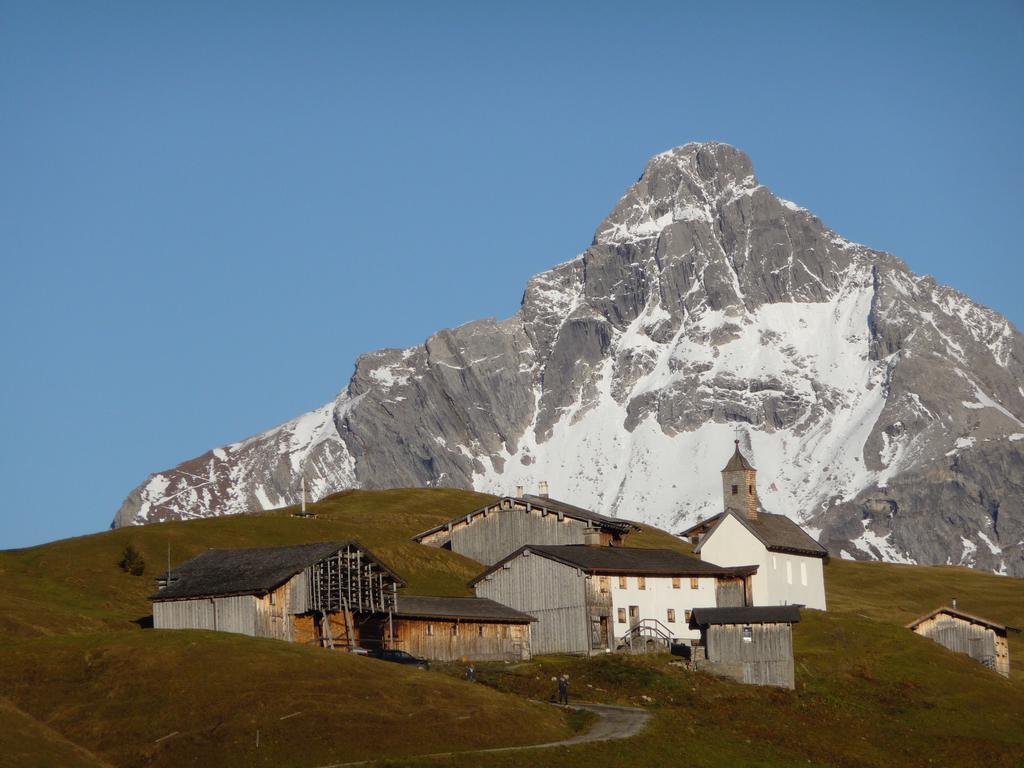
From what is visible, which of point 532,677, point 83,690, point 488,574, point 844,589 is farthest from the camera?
point 844,589

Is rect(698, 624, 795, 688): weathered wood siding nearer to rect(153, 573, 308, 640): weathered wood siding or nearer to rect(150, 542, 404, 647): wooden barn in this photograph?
rect(150, 542, 404, 647): wooden barn

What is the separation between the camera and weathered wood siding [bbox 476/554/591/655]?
9731cm

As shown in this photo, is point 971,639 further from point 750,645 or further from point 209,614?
point 209,614

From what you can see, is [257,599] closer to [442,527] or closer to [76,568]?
[76,568]

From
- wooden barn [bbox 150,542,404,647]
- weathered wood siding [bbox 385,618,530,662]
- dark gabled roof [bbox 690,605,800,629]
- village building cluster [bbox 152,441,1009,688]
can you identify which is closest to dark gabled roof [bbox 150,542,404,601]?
wooden barn [bbox 150,542,404,647]

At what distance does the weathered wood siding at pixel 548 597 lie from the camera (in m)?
97.3

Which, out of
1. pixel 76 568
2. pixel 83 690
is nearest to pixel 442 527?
pixel 76 568

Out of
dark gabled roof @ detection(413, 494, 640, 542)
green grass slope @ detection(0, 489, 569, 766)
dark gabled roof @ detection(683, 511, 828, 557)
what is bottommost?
green grass slope @ detection(0, 489, 569, 766)

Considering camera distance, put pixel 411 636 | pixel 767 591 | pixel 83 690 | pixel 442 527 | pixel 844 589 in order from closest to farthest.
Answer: pixel 83 690 < pixel 411 636 < pixel 767 591 < pixel 442 527 < pixel 844 589

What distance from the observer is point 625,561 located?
103m

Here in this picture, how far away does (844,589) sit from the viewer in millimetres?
158875

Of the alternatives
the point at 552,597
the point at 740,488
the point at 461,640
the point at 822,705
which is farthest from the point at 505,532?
the point at 822,705

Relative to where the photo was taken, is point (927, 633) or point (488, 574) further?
point (927, 633)

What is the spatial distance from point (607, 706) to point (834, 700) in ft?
46.3
